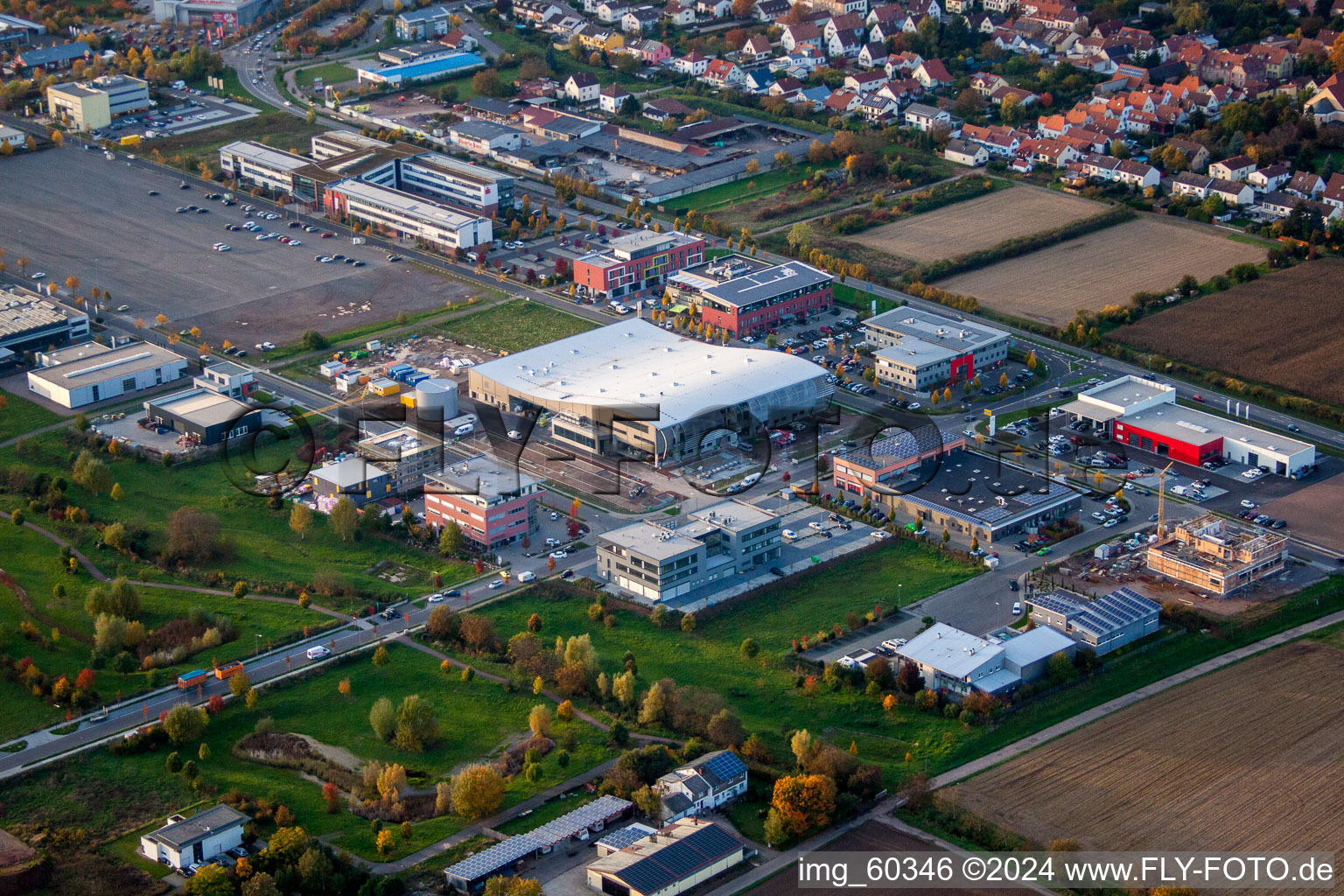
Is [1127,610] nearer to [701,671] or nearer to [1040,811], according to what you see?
[1040,811]

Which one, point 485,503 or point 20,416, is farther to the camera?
point 20,416

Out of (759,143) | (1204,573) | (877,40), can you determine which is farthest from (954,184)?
(1204,573)

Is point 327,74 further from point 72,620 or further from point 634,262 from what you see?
point 72,620

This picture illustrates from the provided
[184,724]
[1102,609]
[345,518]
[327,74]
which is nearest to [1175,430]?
[1102,609]

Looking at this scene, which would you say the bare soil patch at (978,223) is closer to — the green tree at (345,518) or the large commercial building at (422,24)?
the green tree at (345,518)

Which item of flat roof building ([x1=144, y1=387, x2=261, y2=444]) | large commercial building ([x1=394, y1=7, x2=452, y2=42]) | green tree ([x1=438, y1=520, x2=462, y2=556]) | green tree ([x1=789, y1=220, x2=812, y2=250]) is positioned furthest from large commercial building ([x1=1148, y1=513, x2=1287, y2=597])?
large commercial building ([x1=394, y1=7, x2=452, y2=42])

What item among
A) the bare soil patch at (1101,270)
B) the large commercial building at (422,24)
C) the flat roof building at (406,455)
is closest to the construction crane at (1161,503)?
the bare soil patch at (1101,270)
